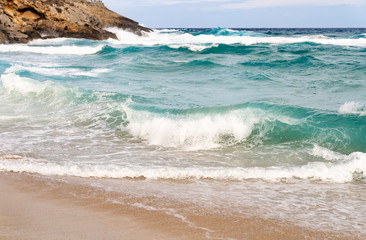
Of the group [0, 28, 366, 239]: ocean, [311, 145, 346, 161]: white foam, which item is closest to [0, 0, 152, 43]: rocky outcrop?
[0, 28, 366, 239]: ocean

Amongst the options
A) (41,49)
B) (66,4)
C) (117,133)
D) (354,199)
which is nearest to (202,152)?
(117,133)

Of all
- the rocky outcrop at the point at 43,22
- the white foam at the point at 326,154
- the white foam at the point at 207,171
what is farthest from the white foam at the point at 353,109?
the rocky outcrop at the point at 43,22

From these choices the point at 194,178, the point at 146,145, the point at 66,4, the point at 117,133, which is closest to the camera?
the point at 194,178

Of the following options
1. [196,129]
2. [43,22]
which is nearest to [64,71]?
[196,129]

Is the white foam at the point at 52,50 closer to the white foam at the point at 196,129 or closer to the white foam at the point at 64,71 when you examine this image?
the white foam at the point at 64,71

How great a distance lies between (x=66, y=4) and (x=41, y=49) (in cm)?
1322

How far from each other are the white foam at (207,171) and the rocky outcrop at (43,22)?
91.2 feet

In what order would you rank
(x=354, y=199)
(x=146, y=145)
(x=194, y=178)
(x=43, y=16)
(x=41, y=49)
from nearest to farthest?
(x=354, y=199) < (x=194, y=178) < (x=146, y=145) < (x=41, y=49) < (x=43, y=16)

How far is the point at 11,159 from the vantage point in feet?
17.6

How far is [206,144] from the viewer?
654 centimetres

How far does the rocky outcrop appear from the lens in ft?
107

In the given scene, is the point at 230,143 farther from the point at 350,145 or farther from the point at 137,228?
the point at 137,228

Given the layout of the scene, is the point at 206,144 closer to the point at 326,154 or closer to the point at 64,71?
the point at 326,154

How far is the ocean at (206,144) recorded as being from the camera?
3.97 m
